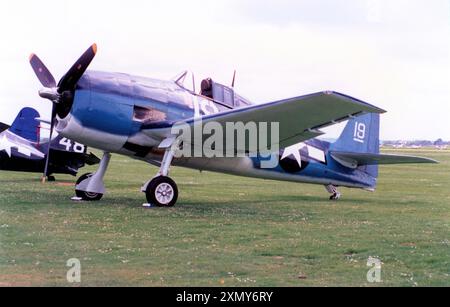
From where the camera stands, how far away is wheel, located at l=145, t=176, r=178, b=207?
10617 mm

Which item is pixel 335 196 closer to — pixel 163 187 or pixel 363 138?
pixel 363 138

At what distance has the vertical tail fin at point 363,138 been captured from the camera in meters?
14.6

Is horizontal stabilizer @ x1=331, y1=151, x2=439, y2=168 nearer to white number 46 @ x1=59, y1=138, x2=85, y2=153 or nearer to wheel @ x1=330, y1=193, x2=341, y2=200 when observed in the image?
wheel @ x1=330, y1=193, x2=341, y2=200

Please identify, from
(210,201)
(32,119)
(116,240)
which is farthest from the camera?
(32,119)

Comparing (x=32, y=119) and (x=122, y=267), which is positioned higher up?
(x=32, y=119)

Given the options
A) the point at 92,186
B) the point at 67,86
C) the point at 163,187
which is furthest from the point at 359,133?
the point at 67,86

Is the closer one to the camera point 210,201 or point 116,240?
point 116,240

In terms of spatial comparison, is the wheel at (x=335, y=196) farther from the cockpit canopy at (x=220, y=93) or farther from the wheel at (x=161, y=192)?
the wheel at (x=161, y=192)

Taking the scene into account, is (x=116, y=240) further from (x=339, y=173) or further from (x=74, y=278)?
(x=339, y=173)

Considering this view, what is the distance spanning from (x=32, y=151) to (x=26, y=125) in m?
1.11

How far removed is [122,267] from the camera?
228 inches
